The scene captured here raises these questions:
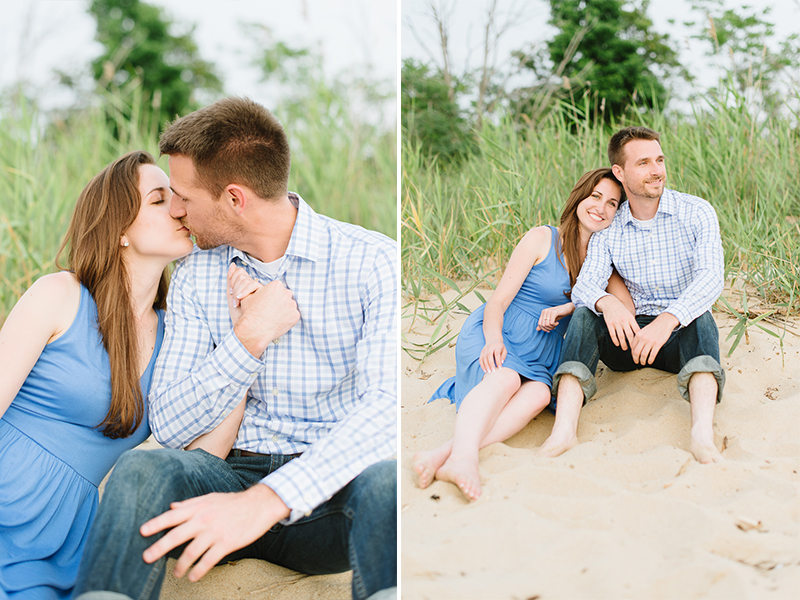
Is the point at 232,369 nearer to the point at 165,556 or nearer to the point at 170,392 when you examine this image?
the point at 170,392

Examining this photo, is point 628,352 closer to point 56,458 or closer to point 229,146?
point 229,146

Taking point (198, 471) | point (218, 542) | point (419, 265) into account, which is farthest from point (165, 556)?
point (419, 265)

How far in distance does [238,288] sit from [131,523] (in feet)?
2.46

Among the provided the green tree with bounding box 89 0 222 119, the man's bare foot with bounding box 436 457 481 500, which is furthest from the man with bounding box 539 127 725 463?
the green tree with bounding box 89 0 222 119

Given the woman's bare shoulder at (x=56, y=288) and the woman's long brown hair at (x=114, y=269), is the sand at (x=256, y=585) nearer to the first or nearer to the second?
the woman's long brown hair at (x=114, y=269)

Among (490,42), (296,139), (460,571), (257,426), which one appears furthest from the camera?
(490,42)

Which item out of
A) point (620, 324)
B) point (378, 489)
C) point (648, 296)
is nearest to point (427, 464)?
point (378, 489)

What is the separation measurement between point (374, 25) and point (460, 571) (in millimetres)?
3886

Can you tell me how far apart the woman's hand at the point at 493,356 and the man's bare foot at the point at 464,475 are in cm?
51

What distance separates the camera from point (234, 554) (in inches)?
69.6

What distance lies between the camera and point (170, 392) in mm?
1798

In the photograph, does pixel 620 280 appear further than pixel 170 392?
Yes

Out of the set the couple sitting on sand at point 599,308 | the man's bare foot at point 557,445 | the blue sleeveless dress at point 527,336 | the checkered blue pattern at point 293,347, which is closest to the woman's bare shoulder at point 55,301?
the checkered blue pattern at point 293,347

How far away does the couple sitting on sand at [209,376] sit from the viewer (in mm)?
1487
